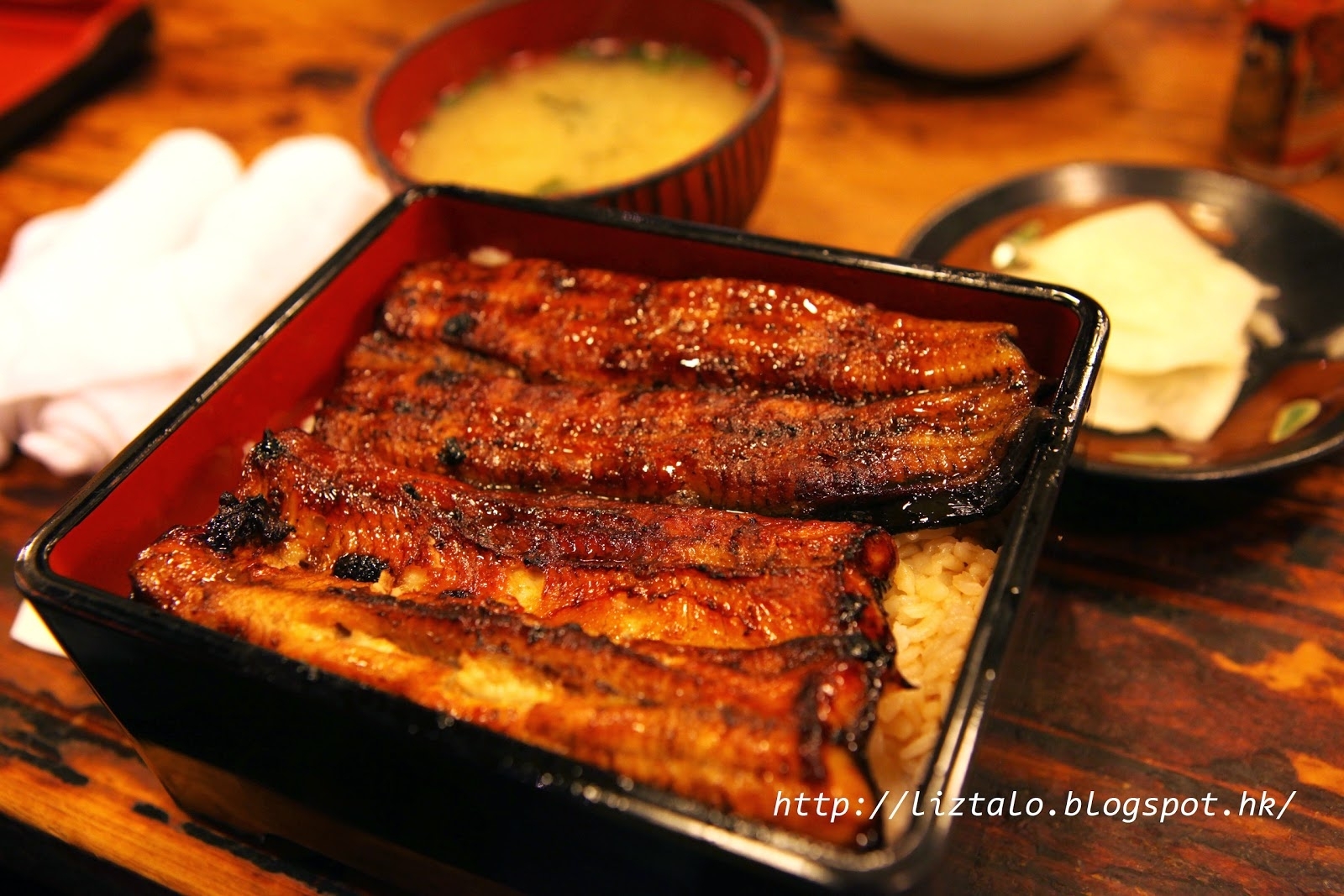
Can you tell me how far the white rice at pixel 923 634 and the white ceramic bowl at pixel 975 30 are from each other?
1559mm

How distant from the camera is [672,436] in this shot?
1369 mm

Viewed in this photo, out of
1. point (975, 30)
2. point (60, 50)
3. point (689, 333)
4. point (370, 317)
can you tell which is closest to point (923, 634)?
point (689, 333)

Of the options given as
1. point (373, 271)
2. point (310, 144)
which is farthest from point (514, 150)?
point (373, 271)

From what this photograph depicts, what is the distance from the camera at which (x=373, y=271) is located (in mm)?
1661

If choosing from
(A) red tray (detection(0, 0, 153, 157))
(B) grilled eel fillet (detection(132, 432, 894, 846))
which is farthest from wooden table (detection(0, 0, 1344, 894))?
(A) red tray (detection(0, 0, 153, 157))

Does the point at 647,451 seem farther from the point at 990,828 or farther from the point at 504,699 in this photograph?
the point at 990,828

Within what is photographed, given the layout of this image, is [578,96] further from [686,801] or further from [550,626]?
[686,801]

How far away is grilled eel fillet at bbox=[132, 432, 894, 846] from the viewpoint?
973 mm

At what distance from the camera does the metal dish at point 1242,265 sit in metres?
1.60

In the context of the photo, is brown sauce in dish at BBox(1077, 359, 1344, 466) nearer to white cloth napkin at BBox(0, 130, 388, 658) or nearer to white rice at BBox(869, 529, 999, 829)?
Answer: white rice at BBox(869, 529, 999, 829)

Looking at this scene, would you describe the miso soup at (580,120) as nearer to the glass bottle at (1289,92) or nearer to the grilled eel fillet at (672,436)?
the grilled eel fillet at (672,436)

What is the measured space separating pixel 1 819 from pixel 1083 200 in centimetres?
223

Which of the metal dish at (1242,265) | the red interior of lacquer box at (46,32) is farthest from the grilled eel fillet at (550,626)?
the red interior of lacquer box at (46,32)

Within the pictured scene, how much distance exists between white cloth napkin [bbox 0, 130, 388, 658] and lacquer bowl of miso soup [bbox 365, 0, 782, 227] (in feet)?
0.62
